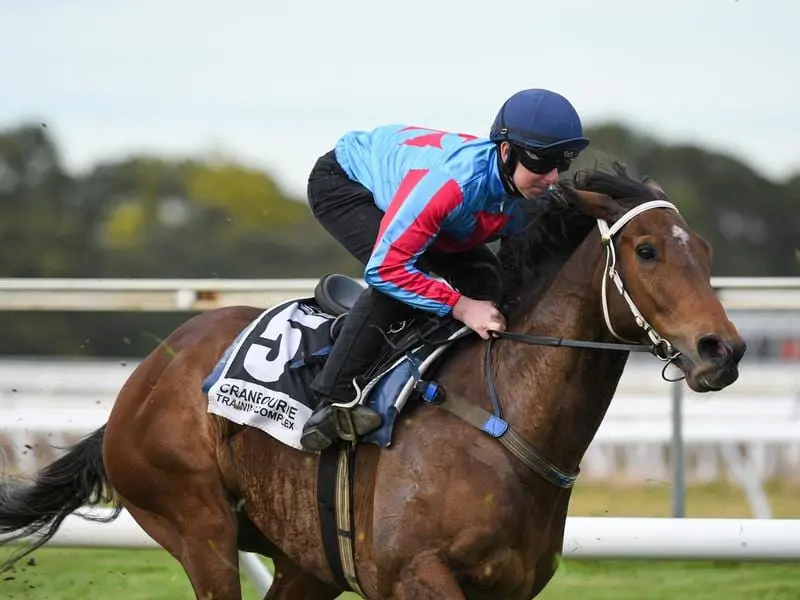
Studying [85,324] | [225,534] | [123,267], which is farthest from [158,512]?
[123,267]

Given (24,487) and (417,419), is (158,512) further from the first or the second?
(417,419)

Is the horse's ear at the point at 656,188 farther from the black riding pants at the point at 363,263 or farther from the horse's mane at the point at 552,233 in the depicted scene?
the black riding pants at the point at 363,263

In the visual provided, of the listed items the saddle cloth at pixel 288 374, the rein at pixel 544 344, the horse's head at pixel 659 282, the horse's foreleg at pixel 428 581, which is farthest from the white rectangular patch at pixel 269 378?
the horse's head at pixel 659 282

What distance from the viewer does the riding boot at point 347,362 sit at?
391 cm

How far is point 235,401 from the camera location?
4.18 meters

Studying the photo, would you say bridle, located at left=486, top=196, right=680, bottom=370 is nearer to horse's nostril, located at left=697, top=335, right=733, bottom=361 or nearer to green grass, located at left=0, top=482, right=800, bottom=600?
horse's nostril, located at left=697, top=335, right=733, bottom=361

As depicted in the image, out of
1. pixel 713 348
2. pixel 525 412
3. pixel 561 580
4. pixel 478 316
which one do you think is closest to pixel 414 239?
pixel 478 316

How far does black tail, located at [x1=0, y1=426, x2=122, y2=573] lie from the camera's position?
4.79 meters

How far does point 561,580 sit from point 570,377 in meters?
2.63

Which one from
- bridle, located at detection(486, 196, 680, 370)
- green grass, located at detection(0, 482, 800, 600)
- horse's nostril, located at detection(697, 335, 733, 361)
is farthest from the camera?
green grass, located at detection(0, 482, 800, 600)

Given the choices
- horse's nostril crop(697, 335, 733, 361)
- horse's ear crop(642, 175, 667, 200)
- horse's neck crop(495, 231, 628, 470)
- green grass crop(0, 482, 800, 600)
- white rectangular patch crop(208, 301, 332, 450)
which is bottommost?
green grass crop(0, 482, 800, 600)

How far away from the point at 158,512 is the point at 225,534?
0.98 ft

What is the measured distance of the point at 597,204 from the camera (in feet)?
12.0

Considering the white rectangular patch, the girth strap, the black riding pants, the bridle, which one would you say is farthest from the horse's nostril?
the white rectangular patch
